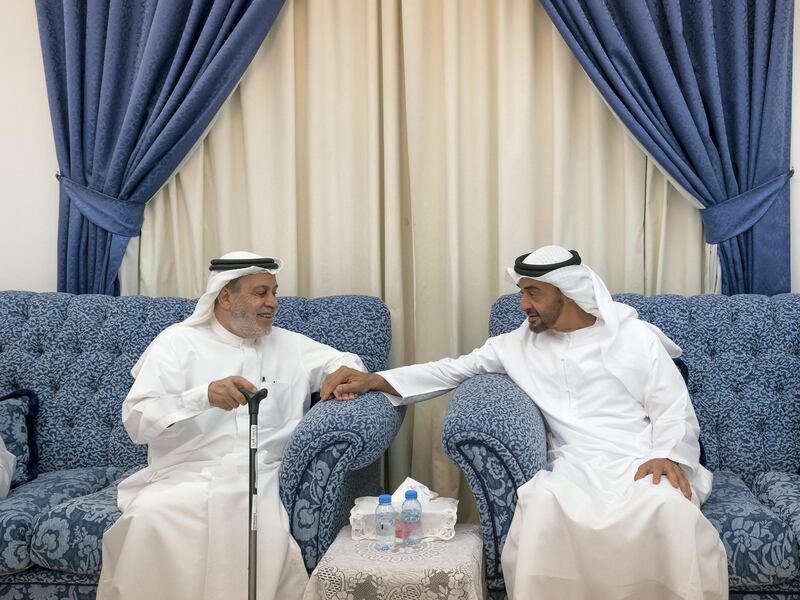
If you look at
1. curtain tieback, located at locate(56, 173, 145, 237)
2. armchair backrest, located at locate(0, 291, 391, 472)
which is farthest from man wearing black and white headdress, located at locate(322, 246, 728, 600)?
curtain tieback, located at locate(56, 173, 145, 237)

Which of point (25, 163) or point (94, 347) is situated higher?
point (25, 163)

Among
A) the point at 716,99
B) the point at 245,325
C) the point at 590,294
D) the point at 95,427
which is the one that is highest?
the point at 716,99

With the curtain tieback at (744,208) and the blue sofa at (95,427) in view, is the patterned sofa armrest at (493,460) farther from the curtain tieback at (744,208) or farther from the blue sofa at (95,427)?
the curtain tieback at (744,208)

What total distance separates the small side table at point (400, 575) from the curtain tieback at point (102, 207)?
2.14 meters

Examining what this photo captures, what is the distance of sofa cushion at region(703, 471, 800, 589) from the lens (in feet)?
8.47

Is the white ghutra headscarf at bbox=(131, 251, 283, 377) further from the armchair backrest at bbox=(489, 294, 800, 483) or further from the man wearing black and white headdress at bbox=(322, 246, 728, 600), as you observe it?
the armchair backrest at bbox=(489, 294, 800, 483)

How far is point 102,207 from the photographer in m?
4.15

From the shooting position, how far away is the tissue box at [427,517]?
2.72 m

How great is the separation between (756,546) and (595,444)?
0.61m

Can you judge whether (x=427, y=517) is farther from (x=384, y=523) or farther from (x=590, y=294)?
(x=590, y=294)

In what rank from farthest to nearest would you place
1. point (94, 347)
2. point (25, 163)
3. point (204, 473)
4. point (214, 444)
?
point (25, 163)
point (94, 347)
point (214, 444)
point (204, 473)

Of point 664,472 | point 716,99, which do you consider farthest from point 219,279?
point 716,99

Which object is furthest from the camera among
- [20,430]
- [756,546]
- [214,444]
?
[20,430]

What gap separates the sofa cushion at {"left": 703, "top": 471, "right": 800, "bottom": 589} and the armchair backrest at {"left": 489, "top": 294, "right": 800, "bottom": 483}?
0.59 m
